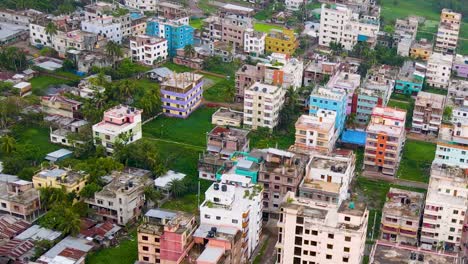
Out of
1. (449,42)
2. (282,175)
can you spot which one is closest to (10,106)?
(282,175)

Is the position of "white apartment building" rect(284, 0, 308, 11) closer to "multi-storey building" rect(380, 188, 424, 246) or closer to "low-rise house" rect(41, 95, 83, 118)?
"low-rise house" rect(41, 95, 83, 118)

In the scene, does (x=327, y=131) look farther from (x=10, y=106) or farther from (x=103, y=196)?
(x=10, y=106)

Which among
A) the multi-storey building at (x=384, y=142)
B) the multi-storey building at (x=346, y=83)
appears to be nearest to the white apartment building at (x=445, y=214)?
the multi-storey building at (x=384, y=142)

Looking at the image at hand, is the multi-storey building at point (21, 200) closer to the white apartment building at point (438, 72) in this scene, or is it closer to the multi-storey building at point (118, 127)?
the multi-storey building at point (118, 127)

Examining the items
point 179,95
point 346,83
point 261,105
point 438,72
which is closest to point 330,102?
point 261,105

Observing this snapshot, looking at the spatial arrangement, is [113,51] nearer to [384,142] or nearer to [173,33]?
[173,33]

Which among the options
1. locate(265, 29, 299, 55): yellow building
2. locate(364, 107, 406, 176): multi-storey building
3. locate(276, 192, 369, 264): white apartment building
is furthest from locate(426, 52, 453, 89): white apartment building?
locate(276, 192, 369, 264): white apartment building

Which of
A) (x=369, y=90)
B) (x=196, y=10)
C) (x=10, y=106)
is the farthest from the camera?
(x=196, y=10)
